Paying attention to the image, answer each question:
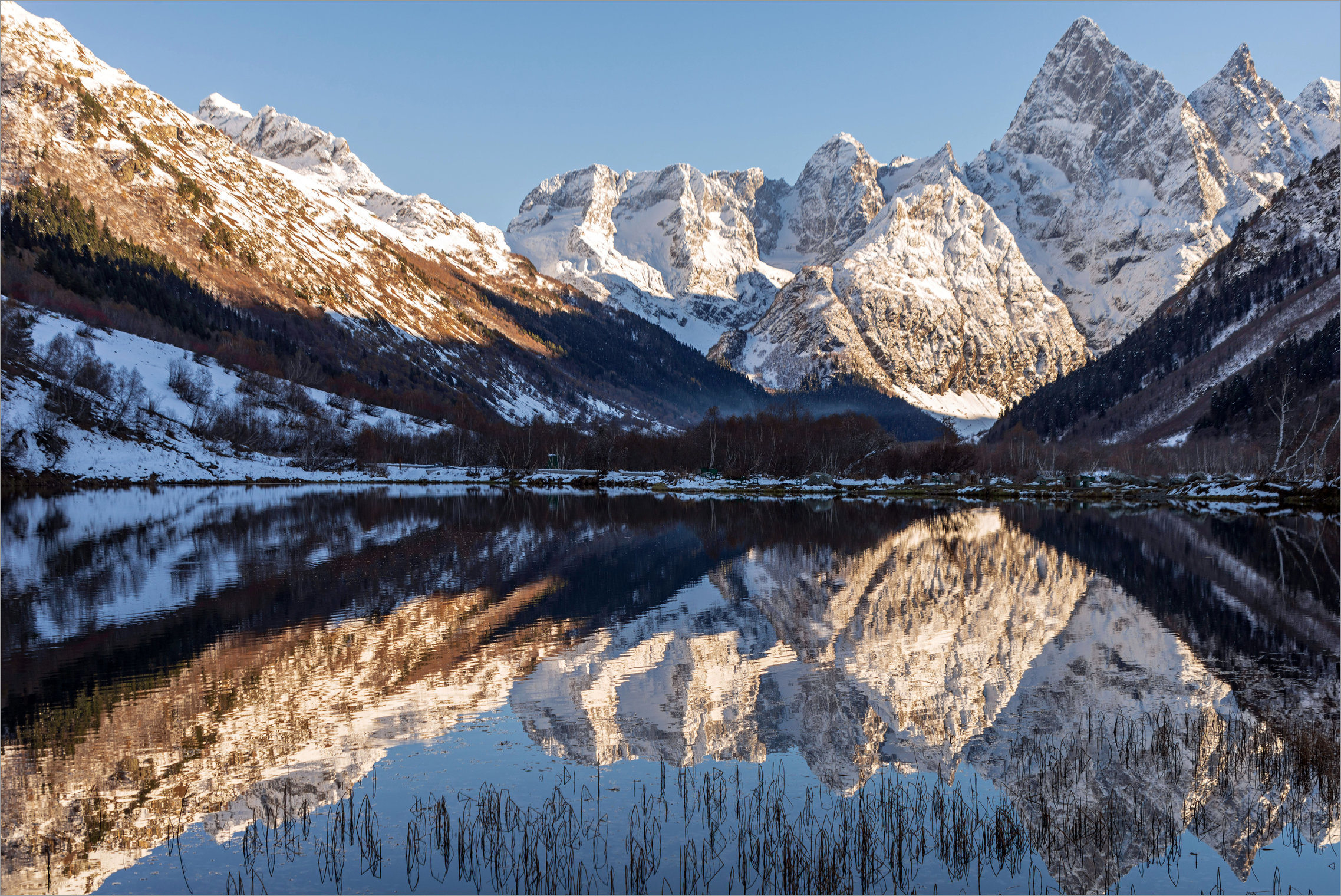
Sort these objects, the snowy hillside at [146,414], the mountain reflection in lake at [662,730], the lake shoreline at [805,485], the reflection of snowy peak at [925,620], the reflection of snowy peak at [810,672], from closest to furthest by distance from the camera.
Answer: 1. the mountain reflection in lake at [662,730]
2. the reflection of snowy peak at [810,672]
3. the reflection of snowy peak at [925,620]
4. the lake shoreline at [805,485]
5. the snowy hillside at [146,414]

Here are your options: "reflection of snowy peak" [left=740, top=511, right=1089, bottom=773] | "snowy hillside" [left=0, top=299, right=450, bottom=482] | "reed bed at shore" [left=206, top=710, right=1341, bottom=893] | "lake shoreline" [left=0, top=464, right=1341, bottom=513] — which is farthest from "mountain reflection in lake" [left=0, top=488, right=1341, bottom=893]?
"snowy hillside" [left=0, top=299, right=450, bottom=482]

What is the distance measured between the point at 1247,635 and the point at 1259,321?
7517 inches

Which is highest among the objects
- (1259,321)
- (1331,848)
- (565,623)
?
(1259,321)

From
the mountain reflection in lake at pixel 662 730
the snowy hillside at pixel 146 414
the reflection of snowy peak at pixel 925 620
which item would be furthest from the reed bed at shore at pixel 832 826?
the snowy hillside at pixel 146 414

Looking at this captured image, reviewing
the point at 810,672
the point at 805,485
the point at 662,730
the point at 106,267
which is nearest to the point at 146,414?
the point at 106,267

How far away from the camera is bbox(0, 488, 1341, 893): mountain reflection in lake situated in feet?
37.0

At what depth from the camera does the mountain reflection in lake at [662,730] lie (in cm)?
1127

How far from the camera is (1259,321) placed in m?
185

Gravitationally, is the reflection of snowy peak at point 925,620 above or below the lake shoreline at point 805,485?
below

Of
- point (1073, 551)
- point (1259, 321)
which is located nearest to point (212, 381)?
point (1073, 551)

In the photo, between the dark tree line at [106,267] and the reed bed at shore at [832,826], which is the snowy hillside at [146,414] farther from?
the reed bed at shore at [832,826]

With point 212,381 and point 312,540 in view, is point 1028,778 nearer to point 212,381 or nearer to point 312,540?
point 312,540

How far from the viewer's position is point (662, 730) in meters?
16.6

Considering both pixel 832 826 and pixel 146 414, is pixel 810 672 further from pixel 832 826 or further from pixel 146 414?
pixel 146 414
